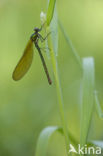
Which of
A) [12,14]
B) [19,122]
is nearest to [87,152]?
[19,122]

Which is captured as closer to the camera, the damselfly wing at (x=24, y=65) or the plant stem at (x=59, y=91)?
the plant stem at (x=59, y=91)

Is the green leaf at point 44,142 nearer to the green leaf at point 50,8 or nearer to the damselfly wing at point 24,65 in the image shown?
the damselfly wing at point 24,65

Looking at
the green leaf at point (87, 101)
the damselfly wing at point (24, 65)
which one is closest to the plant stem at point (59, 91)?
the green leaf at point (87, 101)

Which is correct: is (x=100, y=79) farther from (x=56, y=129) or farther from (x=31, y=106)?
(x=56, y=129)

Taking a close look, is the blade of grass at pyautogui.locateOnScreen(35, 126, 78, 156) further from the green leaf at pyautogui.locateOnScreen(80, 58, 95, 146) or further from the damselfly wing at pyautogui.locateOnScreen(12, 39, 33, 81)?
the damselfly wing at pyautogui.locateOnScreen(12, 39, 33, 81)

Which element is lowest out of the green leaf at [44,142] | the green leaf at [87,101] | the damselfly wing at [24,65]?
the green leaf at [44,142]

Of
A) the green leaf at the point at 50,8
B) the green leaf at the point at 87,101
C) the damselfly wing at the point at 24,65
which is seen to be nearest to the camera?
the green leaf at the point at 50,8

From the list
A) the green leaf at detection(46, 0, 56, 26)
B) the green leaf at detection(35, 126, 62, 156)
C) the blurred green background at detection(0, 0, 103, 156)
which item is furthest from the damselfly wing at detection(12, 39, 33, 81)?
the green leaf at detection(46, 0, 56, 26)

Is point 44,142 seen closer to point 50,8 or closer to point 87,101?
point 87,101
